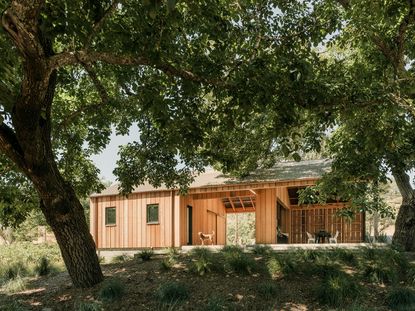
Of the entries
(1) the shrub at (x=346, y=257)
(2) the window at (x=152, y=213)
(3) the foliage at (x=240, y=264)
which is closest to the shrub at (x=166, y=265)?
(3) the foliage at (x=240, y=264)

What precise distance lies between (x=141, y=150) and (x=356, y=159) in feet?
19.0

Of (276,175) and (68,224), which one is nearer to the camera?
(68,224)

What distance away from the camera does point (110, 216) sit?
22.1 metres

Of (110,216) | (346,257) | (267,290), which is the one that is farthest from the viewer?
(110,216)

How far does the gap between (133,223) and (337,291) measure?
14.6 metres

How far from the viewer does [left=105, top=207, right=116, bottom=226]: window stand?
22.0 m

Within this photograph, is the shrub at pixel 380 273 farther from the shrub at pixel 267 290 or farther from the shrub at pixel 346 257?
the shrub at pixel 267 290

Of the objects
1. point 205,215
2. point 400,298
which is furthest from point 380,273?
point 205,215

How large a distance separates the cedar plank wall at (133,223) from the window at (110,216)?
165mm

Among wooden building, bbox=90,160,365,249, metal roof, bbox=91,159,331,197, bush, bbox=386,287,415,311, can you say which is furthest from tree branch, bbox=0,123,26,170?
wooden building, bbox=90,160,365,249

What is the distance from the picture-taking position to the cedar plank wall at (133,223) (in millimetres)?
20438

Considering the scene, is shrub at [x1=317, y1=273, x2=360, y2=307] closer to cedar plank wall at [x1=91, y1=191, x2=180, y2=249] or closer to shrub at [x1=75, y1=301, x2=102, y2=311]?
shrub at [x1=75, y1=301, x2=102, y2=311]

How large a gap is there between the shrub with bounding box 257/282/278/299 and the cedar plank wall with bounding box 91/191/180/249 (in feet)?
Answer: 39.2

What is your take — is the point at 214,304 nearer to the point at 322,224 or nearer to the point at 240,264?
the point at 240,264
